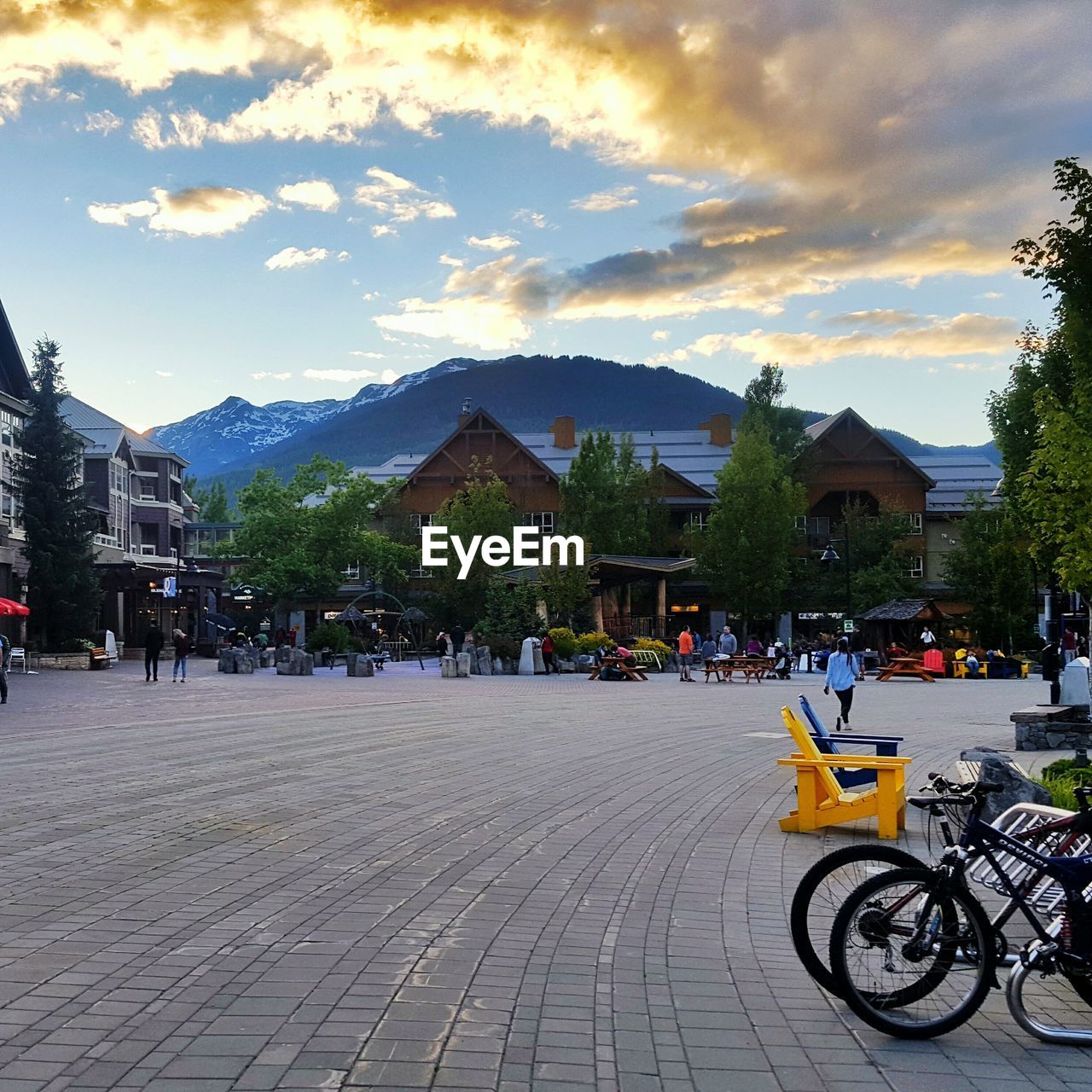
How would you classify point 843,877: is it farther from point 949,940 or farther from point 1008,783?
point 1008,783

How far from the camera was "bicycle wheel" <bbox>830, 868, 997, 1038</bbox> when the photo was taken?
5066 mm

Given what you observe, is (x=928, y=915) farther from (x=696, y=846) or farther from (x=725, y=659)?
(x=725, y=659)

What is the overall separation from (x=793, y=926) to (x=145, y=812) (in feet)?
21.9

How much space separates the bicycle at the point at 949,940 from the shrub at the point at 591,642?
4135 cm

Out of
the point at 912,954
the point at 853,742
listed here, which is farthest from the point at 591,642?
the point at 912,954

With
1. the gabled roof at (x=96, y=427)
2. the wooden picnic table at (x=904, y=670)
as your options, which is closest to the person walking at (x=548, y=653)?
the wooden picnic table at (x=904, y=670)

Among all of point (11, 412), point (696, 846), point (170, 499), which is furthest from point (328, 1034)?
point (170, 499)

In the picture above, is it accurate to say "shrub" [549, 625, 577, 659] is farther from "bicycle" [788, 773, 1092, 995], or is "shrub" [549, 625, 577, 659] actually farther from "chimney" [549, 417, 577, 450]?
"chimney" [549, 417, 577, 450]

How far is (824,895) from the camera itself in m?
5.44

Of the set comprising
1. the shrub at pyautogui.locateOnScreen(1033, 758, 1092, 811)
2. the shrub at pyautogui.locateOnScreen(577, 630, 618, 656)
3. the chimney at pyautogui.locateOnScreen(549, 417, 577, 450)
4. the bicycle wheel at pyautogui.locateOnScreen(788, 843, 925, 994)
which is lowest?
the shrub at pyautogui.locateOnScreen(1033, 758, 1092, 811)

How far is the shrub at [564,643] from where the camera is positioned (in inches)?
1831

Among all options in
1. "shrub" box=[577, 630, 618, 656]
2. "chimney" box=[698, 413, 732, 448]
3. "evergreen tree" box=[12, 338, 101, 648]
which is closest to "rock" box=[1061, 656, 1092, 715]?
"shrub" box=[577, 630, 618, 656]

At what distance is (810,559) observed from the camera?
77.9 m

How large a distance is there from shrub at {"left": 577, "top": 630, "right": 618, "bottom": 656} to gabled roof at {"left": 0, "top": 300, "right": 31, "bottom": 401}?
25.9 m
